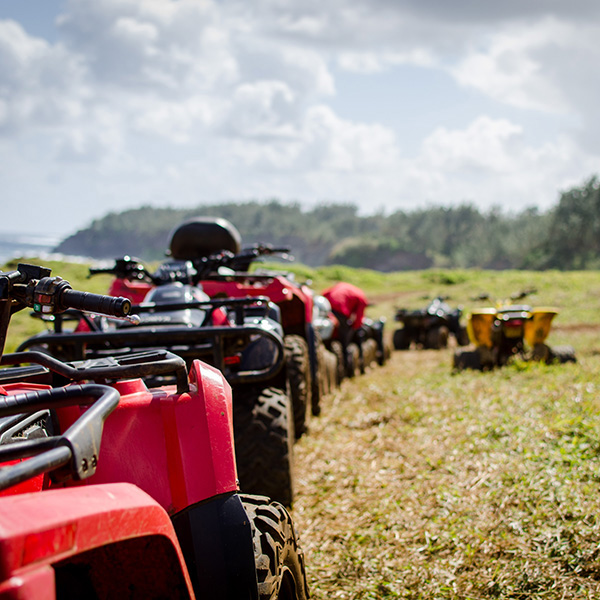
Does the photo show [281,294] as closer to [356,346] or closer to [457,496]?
[457,496]

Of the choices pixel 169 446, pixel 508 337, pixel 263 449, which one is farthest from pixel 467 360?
pixel 169 446

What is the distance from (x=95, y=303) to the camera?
1.62 m

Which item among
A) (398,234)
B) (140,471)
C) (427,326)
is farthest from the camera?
(398,234)

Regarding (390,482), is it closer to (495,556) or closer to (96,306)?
(495,556)

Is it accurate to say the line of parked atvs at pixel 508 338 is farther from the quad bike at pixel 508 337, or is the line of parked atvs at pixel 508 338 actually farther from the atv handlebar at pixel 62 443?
the atv handlebar at pixel 62 443

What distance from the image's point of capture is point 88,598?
5.67 ft

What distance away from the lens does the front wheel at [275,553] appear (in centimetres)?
184

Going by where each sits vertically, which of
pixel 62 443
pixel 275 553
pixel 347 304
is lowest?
pixel 275 553

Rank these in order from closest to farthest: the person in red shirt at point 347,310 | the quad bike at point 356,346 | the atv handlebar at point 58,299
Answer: the atv handlebar at point 58,299 < the quad bike at point 356,346 < the person in red shirt at point 347,310

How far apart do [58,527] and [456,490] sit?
3.15 metres

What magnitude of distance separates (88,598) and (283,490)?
1.83 metres

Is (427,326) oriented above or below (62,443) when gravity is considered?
below

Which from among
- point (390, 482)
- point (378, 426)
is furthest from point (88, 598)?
point (378, 426)

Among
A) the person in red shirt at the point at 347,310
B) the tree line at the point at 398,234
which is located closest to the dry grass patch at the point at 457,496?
the person in red shirt at the point at 347,310
